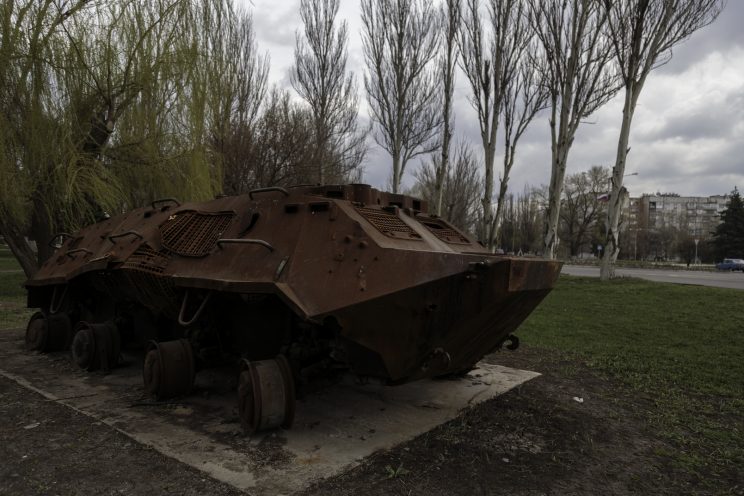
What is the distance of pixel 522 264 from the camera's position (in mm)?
3852

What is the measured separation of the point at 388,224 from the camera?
440cm

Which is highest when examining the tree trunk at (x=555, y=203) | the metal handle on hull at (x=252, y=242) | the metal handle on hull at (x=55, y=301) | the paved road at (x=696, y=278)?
the tree trunk at (x=555, y=203)

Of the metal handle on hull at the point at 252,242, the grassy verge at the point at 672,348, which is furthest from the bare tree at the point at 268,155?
the metal handle on hull at the point at 252,242

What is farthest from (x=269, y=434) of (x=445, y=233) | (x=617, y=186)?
(x=617, y=186)

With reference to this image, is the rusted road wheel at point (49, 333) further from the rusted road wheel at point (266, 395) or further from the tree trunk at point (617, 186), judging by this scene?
the tree trunk at point (617, 186)

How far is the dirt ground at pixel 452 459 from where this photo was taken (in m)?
3.41

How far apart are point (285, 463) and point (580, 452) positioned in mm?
2104

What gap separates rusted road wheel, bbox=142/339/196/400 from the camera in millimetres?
4812

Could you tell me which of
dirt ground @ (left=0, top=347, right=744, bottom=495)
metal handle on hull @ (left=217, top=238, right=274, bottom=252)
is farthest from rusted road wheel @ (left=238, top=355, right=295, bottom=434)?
metal handle on hull @ (left=217, top=238, right=274, bottom=252)

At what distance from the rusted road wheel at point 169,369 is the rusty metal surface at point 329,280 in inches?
7.6

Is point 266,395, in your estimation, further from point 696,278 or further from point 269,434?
point 696,278

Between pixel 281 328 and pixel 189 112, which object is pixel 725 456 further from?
pixel 189 112

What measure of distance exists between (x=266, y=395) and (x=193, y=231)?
6.82 ft

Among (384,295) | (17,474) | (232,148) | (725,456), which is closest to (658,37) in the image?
(232,148)
